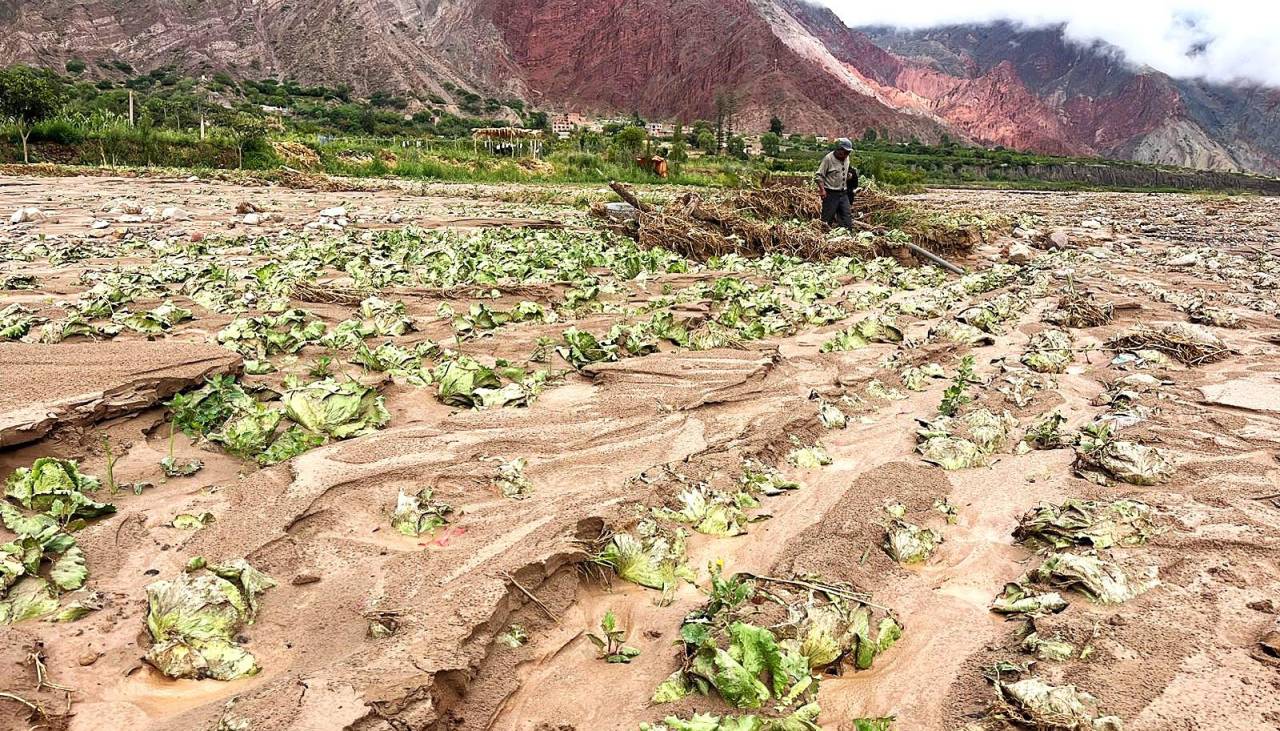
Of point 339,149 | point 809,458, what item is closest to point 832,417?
point 809,458

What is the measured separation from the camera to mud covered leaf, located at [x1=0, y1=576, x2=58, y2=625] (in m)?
2.19

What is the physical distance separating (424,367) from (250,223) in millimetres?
8871

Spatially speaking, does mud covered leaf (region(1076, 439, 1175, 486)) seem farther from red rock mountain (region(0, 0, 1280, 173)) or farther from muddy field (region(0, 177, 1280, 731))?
red rock mountain (region(0, 0, 1280, 173))

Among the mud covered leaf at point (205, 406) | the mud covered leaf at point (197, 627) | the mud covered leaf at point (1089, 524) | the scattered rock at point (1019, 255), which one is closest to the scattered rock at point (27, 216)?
the mud covered leaf at point (205, 406)

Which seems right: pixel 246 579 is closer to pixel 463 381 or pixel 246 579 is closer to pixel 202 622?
pixel 202 622

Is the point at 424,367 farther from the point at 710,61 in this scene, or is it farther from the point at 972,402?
the point at 710,61

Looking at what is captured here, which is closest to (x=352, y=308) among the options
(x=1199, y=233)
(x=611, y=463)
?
(x=611, y=463)

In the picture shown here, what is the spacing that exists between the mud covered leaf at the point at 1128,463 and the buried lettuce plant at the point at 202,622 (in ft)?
11.7

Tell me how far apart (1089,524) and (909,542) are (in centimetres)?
71

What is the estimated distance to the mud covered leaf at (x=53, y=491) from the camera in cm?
272

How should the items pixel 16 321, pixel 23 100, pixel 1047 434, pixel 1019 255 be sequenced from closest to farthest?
pixel 1047 434 < pixel 16 321 < pixel 1019 255 < pixel 23 100

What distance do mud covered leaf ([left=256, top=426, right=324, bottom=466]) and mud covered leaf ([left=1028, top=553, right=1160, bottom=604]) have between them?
3207 millimetres

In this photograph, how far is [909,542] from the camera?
2.82 metres

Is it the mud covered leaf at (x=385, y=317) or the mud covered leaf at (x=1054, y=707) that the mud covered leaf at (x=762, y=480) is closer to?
the mud covered leaf at (x=1054, y=707)
